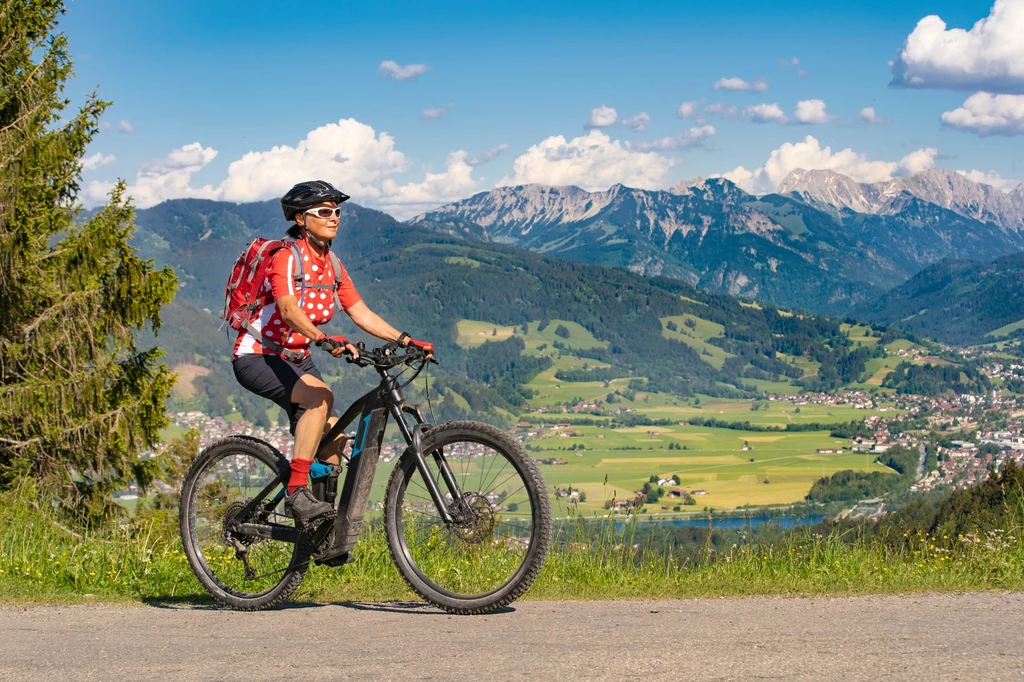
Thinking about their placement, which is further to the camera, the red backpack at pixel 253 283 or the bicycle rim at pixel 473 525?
the red backpack at pixel 253 283

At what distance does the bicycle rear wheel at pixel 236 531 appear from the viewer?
19.2ft

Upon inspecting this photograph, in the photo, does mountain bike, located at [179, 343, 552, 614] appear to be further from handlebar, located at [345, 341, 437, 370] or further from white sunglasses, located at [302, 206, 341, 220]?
white sunglasses, located at [302, 206, 341, 220]

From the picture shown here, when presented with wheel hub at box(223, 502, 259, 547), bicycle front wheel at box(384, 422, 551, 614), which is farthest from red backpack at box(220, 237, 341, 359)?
wheel hub at box(223, 502, 259, 547)

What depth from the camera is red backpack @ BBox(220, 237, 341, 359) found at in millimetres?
5480

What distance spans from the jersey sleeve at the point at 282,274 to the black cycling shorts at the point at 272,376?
0.45 meters

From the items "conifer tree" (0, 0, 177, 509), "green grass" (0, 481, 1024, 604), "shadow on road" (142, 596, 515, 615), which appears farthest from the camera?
"conifer tree" (0, 0, 177, 509)

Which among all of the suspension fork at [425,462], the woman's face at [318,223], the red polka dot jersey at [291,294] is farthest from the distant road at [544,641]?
the woman's face at [318,223]

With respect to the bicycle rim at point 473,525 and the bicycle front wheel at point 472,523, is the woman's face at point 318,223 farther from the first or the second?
the bicycle rim at point 473,525

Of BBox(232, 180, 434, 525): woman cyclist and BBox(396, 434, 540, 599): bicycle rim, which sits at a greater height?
BBox(232, 180, 434, 525): woman cyclist

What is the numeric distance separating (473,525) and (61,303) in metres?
11.9

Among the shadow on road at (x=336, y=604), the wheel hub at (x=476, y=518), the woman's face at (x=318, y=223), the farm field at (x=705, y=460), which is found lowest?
Answer: the farm field at (x=705, y=460)

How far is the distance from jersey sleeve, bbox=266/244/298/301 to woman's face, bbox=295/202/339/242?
0.82 feet

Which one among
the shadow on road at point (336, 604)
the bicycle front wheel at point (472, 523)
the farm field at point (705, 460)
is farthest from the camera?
the farm field at point (705, 460)

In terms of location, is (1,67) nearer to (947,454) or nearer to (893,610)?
(893,610)
